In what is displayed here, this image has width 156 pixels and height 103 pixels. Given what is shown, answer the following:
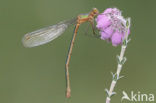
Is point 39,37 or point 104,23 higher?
point 104,23

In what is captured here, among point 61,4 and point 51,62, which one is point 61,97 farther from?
point 61,4

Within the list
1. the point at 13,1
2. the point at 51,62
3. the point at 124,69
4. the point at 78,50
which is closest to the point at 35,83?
the point at 51,62

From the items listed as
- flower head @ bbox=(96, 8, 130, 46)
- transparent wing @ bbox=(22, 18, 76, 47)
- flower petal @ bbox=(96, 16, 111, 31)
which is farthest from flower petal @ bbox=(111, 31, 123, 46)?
transparent wing @ bbox=(22, 18, 76, 47)

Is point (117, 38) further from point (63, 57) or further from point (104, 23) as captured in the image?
point (63, 57)

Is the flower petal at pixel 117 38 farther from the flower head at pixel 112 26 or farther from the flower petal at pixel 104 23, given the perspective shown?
the flower petal at pixel 104 23

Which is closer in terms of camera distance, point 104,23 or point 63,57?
point 104,23

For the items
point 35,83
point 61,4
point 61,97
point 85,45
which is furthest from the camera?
point 61,4

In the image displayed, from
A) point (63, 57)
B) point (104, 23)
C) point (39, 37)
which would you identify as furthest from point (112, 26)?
point (63, 57)

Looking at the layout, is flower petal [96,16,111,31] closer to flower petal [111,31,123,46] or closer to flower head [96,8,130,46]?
flower head [96,8,130,46]
